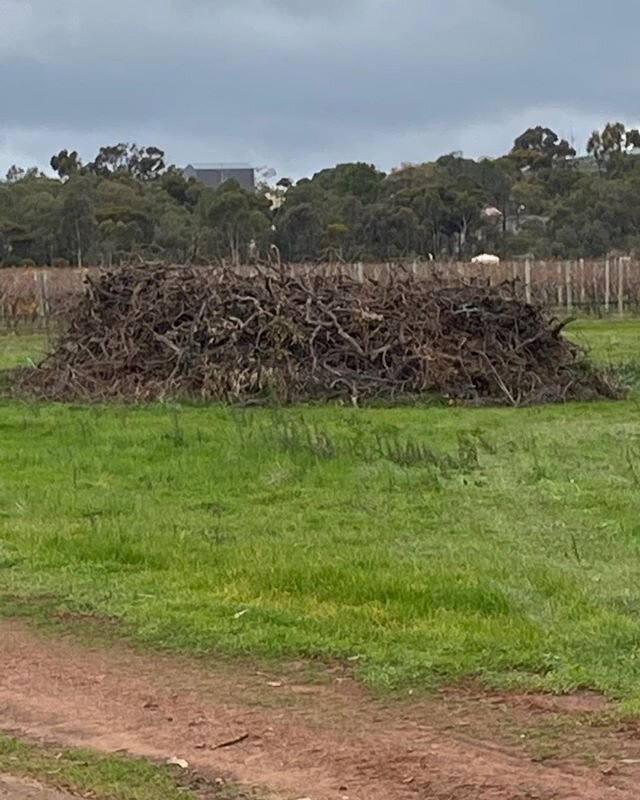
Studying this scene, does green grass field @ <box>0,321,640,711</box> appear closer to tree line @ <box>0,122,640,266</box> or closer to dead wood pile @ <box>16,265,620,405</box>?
dead wood pile @ <box>16,265,620,405</box>

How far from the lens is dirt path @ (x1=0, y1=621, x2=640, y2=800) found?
15.8 feet

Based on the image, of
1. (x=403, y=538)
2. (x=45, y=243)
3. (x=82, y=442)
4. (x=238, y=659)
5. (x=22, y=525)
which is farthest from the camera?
(x=45, y=243)

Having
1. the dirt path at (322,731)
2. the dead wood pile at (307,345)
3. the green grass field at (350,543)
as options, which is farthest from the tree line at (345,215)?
the dirt path at (322,731)

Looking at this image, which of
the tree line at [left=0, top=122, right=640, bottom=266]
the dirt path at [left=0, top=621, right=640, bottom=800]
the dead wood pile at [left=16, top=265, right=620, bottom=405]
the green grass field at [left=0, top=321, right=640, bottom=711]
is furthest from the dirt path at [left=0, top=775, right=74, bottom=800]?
the tree line at [left=0, top=122, right=640, bottom=266]

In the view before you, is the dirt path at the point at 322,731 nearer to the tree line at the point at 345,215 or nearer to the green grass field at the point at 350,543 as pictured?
the green grass field at the point at 350,543

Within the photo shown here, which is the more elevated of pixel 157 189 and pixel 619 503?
pixel 157 189

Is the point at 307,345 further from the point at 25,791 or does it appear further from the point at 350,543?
the point at 25,791

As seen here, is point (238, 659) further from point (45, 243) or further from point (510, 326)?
point (45, 243)

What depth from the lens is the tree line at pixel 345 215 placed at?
6097 centimetres

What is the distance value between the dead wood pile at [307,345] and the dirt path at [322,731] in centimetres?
1288

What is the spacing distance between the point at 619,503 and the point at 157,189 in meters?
65.6

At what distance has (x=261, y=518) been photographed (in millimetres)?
10078

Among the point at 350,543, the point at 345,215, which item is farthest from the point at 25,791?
the point at 345,215

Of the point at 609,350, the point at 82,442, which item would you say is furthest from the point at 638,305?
the point at 82,442
